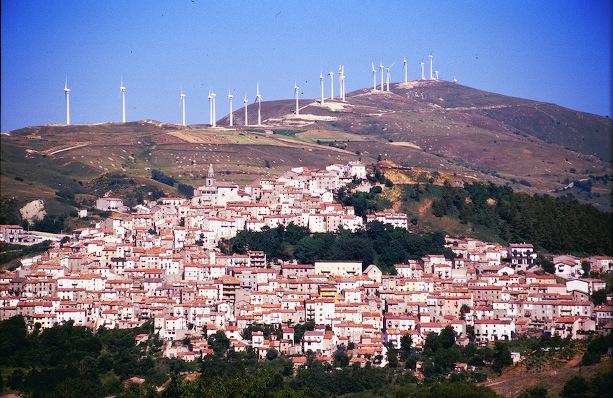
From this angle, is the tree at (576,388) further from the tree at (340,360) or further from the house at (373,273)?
the house at (373,273)

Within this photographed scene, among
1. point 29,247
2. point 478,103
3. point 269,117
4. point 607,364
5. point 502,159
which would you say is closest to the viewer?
point 607,364

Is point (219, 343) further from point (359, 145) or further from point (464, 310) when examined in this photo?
point (359, 145)

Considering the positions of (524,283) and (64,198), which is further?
(64,198)

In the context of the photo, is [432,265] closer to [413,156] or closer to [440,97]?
[413,156]

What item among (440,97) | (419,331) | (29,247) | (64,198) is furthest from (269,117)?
(419,331)

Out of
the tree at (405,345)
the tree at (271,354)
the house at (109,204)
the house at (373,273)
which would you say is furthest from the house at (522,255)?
the house at (109,204)

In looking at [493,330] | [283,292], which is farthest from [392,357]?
[283,292]

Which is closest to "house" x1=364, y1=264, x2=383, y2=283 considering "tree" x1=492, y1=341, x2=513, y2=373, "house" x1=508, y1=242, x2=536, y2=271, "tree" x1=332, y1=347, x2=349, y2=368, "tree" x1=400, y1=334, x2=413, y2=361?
"tree" x1=400, y1=334, x2=413, y2=361
